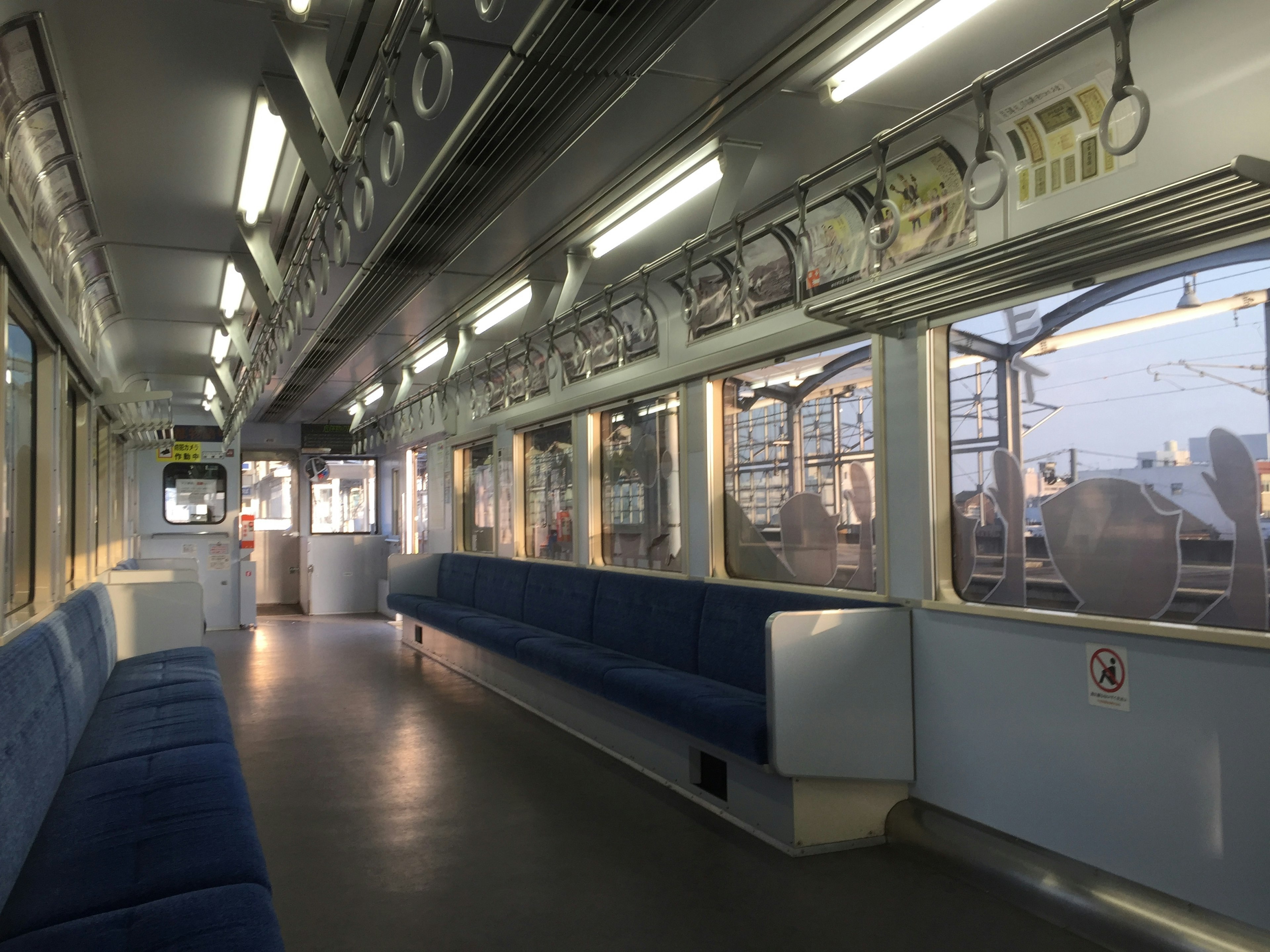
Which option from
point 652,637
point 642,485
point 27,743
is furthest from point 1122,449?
point 642,485

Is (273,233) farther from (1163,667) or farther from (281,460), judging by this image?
(281,460)

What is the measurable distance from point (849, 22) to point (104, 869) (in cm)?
296

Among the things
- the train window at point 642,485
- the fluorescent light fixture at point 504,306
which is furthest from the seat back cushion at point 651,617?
the fluorescent light fixture at point 504,306

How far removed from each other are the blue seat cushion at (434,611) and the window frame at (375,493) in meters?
4.64

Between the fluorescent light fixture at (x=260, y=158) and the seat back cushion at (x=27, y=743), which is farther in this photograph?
the fluorescent light fixture at (x=260, y=158)

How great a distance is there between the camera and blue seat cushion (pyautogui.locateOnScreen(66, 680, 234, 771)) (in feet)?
11.2

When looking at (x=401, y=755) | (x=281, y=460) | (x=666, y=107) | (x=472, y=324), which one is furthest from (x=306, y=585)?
(x=666, y=107)

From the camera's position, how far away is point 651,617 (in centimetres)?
Result: 543

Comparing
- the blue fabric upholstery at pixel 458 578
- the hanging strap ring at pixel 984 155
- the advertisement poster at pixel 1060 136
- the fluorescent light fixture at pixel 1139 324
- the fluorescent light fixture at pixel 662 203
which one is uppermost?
the fluorescent light fixture at pixel 662 203

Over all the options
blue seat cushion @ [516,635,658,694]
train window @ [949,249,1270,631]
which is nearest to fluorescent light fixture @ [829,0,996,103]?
train window @ [949,249,1270,631]

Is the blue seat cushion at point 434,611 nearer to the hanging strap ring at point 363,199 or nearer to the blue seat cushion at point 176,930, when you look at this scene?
the hanging strap ring at point 363,199

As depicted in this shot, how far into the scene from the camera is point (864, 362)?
4.38 m

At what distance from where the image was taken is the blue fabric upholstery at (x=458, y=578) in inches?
347

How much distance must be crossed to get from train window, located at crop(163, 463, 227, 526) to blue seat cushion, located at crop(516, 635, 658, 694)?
7.88m
